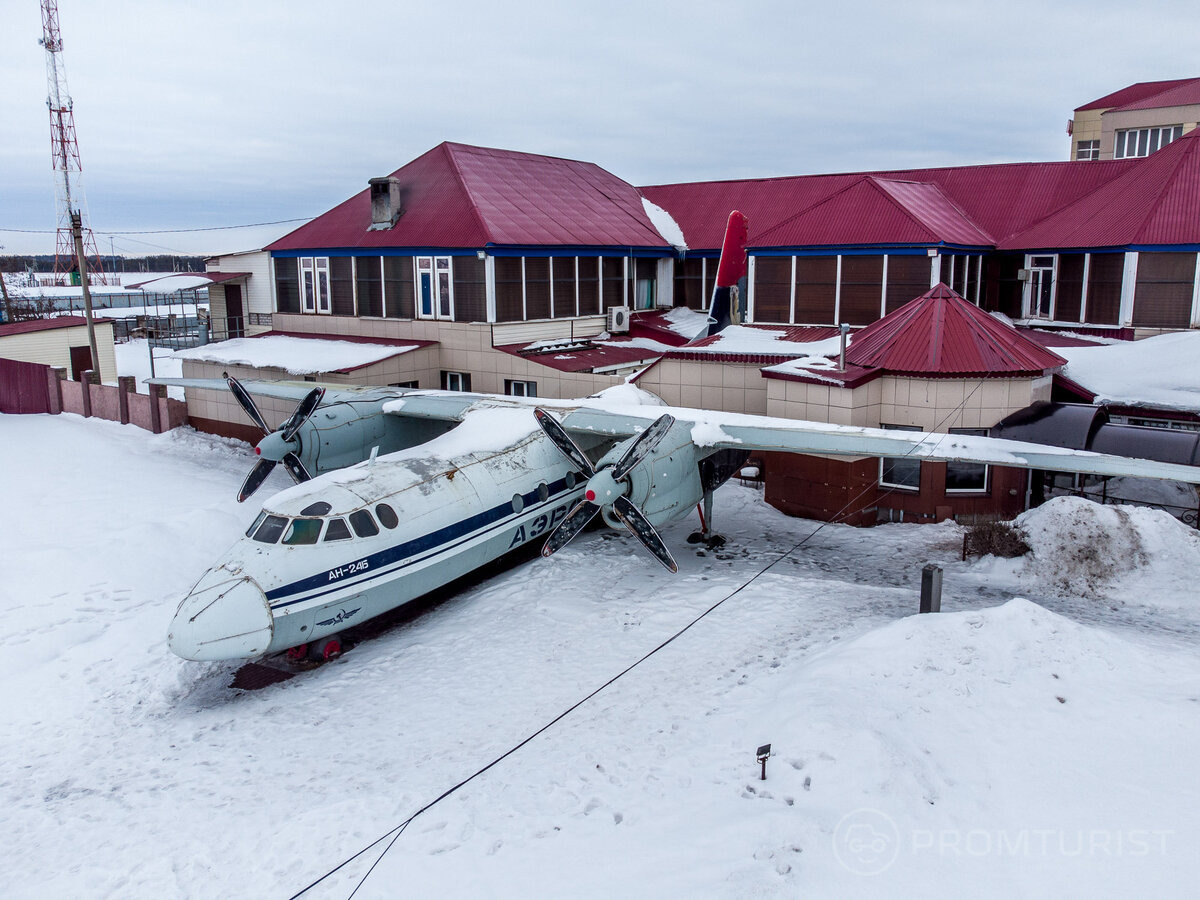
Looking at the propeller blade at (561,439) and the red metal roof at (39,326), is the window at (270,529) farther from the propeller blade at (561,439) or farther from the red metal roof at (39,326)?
the red metal roof at (39,326)

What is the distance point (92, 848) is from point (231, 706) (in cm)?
430

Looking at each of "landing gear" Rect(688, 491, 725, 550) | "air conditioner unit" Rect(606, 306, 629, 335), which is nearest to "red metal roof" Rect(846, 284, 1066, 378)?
"landing gear" Rect(688, 491, 725, 550)

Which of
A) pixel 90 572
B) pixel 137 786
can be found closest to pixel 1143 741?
pixel 137 786

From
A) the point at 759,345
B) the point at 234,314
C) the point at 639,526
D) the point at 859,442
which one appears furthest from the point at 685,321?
the point at 234,314

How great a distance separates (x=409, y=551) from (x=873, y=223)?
82.8 feet

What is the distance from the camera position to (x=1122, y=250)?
3183cm

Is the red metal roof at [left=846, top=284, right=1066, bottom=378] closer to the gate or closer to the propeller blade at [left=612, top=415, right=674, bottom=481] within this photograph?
the propeller blade at [left=612, top=415, right=674, bottom=481]

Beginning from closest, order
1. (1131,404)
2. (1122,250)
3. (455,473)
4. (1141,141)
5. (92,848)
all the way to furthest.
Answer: (92,848) < (455,473) < (1131,404) < (1122,250) < (1141,141)

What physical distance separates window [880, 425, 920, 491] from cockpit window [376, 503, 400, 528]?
1468cm

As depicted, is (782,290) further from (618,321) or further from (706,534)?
(706,534)

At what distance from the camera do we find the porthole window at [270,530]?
16800 mm

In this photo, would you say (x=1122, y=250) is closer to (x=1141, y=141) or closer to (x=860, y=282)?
(x=860, y=282)

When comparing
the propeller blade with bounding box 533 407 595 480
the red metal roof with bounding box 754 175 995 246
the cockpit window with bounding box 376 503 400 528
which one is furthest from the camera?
the red metal roof with bounding box 754 175 995 246

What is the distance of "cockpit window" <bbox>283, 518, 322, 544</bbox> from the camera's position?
16.8 meters
